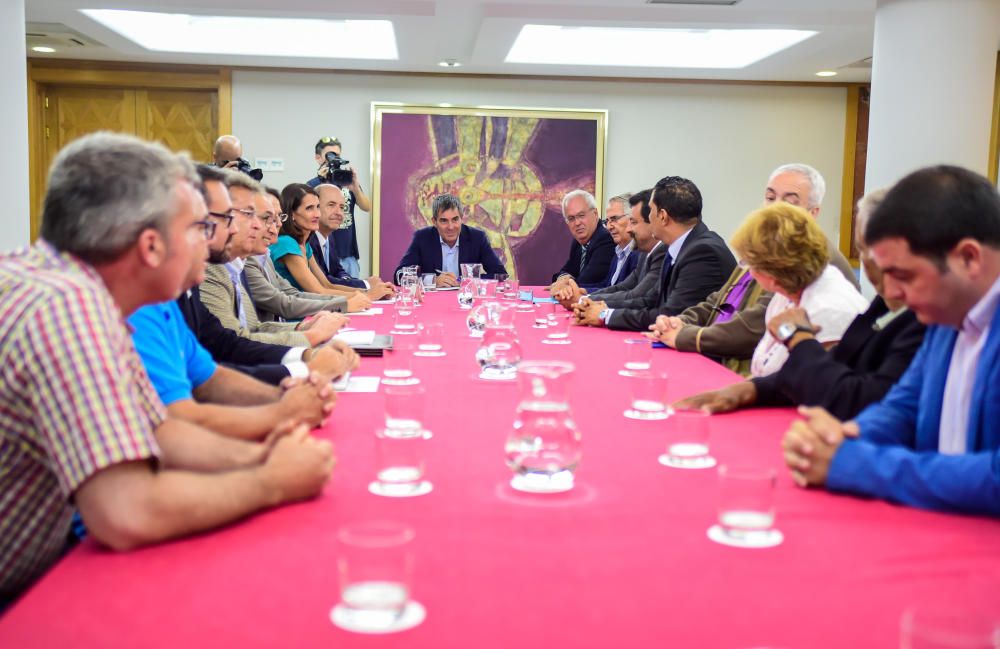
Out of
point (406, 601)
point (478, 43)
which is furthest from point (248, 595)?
point (478, 43)

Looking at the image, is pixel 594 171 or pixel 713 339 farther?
pixel 594 171

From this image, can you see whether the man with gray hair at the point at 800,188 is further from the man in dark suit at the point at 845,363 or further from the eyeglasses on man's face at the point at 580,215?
the eyeglasses on man's face at the point at 580,215

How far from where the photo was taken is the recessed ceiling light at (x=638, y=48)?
888 centimetres

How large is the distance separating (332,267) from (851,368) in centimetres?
531

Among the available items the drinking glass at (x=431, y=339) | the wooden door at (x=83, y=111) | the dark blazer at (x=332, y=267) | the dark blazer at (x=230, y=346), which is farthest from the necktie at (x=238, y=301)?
the wooden door at (x=83, y=111)

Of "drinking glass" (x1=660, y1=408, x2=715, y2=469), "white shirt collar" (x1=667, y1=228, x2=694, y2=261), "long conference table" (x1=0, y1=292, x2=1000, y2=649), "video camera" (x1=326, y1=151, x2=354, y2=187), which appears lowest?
"long conference table" (x1=0, y1=292, x2=1000, y2=649)

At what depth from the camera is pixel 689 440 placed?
182 centimetres

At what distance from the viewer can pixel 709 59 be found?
9.23 meters

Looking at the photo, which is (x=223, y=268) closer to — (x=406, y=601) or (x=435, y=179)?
(x=406, y=601)

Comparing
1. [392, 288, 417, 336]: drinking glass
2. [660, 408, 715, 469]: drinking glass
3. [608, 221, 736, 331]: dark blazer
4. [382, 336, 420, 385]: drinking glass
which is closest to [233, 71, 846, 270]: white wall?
[608, 221, 736, 331]: dark blazer

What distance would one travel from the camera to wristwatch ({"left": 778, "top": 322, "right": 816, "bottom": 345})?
2.38 meters

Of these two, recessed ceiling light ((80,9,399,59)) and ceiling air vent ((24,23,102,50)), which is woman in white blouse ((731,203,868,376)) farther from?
ceiling air vent ((24,23,102,50))

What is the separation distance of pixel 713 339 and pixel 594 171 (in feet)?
21.2

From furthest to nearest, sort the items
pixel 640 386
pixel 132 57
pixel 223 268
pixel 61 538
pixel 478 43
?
pixel 132 57, pixel 478 43, pixel 223 268, pixel 640 386, pixel 61 538
